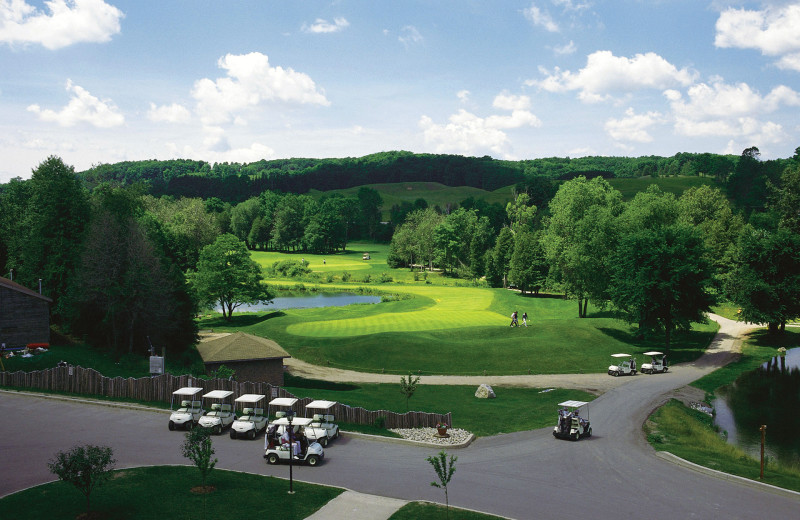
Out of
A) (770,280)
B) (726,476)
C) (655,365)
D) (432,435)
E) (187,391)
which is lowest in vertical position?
(655,365)

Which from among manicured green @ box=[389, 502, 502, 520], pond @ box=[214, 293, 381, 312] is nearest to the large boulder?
manicured green @ box=[389, 502, 502, 520]

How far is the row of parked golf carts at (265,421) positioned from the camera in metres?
26.7

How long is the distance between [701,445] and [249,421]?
2420 cm

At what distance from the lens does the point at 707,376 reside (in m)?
51.4

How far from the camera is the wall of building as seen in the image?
4566cm

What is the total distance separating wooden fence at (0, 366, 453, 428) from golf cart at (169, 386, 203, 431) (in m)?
0.91

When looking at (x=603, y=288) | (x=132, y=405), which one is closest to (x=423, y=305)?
(x=603, y=288)

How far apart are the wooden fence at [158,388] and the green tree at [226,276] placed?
4228 cm

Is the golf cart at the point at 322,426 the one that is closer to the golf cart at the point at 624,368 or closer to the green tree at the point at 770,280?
the golf cart at the point at 624,368

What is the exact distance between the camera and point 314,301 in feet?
351

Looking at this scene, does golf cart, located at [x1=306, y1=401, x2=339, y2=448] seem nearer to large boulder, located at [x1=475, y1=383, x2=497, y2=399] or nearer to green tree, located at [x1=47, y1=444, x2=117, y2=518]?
green tree, located at [x1=47, y1=444, x2=117, y2=518]

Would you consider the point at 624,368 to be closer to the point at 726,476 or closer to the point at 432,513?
the point at 726,476

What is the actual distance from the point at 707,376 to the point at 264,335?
45.0 metres

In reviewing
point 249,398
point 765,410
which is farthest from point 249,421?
point 765,410
